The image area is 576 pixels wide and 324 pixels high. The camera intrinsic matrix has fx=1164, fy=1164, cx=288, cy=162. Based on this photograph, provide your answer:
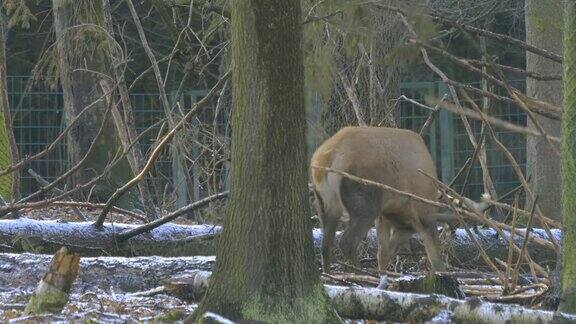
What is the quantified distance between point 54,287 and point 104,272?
3.65 feet

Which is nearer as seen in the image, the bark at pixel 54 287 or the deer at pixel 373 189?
the bark at pixel 54 287

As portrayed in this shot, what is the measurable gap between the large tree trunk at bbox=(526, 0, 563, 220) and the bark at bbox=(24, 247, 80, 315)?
22.5 feet

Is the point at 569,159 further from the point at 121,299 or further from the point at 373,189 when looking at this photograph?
the point at 373,189

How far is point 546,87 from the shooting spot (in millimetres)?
12484

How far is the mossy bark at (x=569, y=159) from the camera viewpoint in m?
5.98

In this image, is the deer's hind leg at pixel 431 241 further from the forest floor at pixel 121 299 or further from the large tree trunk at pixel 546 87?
the large tree trunk at pixel 546 87

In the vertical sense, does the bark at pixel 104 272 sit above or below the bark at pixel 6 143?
below

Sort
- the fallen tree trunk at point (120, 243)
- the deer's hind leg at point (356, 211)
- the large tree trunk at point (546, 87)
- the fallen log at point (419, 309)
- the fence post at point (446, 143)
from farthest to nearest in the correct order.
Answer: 1. the fence post at point (446, 143)
2. the large tree trunk at point (546, 87)
3. the deer's hind leg at point (356, 211)
4. the fallen tree trunk at point (120, 243)
5. the fallen log at point (419, 309)

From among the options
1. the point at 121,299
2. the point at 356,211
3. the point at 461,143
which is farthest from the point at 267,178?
the point at 461,143

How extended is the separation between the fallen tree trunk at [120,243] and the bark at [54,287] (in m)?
2.15

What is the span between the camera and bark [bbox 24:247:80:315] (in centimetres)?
662

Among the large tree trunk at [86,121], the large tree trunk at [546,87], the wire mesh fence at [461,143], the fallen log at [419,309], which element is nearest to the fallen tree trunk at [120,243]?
the fallen log at [419,309]

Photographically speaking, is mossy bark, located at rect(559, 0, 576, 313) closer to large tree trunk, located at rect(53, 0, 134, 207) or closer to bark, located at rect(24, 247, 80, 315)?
bark, located at rect(24, 247, 80, 315)

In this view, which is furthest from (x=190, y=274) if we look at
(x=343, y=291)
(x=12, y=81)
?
(x=12, y=81)
